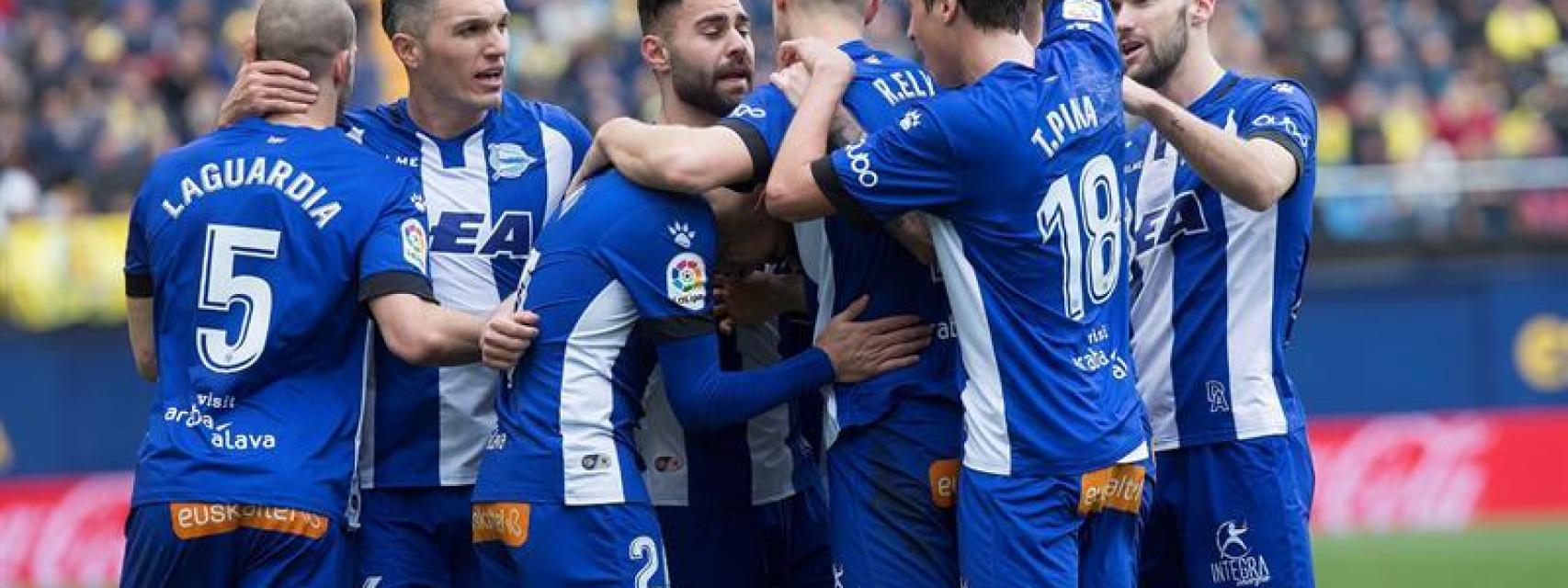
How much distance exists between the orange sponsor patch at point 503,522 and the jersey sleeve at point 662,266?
640 millimetres

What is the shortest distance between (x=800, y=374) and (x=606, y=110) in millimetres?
15065

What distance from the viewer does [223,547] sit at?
7.60 meters

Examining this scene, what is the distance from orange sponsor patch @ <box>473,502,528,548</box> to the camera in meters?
7.36

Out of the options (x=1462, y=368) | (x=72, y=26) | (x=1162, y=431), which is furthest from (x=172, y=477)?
(x=72, y=26)

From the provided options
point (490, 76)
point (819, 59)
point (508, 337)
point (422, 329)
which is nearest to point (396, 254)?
point (422, 329)

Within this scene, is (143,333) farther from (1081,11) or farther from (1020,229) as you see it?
(1081,11)

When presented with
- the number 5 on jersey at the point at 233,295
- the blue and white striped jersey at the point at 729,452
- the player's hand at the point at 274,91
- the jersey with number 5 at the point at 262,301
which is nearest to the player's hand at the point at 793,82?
the blue and white striped jersey at the point at 729,452

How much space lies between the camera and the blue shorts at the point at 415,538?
26.9ft

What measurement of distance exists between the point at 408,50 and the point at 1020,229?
2374mm

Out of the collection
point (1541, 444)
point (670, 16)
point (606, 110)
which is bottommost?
point (1541, 444)

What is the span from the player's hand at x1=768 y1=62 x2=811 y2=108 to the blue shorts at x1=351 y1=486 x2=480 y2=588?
5.88 ft

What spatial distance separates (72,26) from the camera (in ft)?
79.7

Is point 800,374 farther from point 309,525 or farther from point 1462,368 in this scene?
point 1462,368

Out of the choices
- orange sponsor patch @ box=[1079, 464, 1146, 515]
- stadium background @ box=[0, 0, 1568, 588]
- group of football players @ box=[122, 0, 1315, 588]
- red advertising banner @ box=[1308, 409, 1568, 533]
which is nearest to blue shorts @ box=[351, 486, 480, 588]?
group of football players @ box=[122, 0, 1315, 588]
